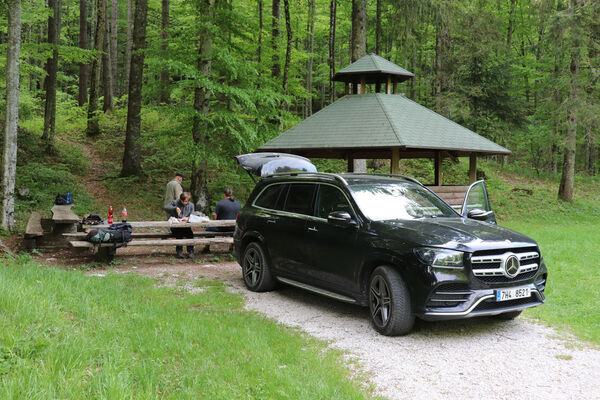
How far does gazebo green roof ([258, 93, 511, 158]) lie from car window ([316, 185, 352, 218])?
6127 mm

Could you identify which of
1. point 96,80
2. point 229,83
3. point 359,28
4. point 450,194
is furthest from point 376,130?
point 96,80

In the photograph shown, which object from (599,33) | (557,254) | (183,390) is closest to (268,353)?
(183,390)

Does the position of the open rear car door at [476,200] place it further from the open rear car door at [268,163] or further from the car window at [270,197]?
the open rear car door at [268,163]

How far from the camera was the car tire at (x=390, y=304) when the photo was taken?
220 inches

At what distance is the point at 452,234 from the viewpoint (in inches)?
226

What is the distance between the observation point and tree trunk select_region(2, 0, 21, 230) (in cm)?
1180

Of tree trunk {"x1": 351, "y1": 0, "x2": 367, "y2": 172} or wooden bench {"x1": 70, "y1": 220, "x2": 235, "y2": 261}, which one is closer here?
wooden bench {"x1": 70, "y1": 220, "x2": 235, "y2": 261}

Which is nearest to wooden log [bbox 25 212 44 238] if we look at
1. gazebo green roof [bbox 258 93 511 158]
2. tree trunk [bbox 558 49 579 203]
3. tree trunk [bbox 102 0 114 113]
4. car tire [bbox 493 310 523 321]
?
gazebo green roof [bbox 258 93 511 158]

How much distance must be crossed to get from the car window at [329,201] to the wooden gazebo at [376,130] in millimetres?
6127

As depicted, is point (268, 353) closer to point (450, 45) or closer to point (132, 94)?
point (132, 94)

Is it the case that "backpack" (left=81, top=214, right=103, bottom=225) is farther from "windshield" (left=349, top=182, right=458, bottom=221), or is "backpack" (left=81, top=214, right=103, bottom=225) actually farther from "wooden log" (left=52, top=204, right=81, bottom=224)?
"windshield" (left=349, top=182, right=458, bottom=221)

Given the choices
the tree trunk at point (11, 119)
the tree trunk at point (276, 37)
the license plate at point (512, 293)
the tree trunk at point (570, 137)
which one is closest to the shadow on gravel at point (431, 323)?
the license plate at point (512, 293)

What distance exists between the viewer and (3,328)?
399 centimetres

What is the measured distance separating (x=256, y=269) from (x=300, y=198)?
1.55 metres
